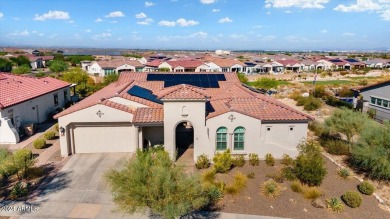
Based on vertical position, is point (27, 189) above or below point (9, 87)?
below

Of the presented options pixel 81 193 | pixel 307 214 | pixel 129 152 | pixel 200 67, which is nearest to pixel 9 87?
pixel 129 152

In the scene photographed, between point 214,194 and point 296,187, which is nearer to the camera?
point 214,194

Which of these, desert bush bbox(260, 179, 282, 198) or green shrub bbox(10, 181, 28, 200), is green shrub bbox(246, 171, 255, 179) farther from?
green shrub bbox(10, 181, 28, 200)

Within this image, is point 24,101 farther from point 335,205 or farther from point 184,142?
point 335,205

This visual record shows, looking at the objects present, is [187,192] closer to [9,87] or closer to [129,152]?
[129,152]

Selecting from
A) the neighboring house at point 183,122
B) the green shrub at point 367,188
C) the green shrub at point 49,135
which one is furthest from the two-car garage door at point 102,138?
the green shrub at point 367,188

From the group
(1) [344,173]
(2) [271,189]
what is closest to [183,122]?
(2) [271,189]

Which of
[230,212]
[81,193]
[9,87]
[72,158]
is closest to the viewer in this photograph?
[230,212]
